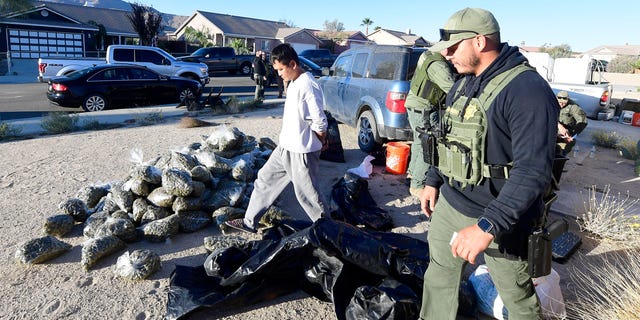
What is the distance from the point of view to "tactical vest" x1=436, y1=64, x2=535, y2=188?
1.77 metres

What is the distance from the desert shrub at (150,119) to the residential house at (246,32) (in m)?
34.7

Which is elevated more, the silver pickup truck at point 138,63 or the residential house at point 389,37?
the residential house at point 389,37

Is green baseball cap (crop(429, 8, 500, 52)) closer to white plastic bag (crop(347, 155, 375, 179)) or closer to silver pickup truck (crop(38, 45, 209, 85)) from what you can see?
white plastic bag (crop(347, 155, 375, 179))

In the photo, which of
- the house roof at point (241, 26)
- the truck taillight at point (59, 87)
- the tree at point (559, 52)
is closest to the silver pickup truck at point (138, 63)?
the truck taillight at point (59, 87)

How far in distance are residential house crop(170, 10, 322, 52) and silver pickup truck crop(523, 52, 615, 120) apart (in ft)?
105

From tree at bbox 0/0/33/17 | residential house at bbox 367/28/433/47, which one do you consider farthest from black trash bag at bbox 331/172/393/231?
residential house at bbox 367/28/433/47

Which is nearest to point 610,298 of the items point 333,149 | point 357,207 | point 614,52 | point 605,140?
point 357,207

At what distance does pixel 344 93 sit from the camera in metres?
7.86

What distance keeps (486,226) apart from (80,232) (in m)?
3.87

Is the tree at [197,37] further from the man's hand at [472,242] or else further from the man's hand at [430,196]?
the man's hand at [472,242]

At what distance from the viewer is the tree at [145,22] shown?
31516 millimetres

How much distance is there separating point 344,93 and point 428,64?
3536 millimetres

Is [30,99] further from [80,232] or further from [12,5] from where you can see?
[12,5]

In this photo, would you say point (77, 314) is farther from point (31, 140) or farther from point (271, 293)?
point (31, 140)
